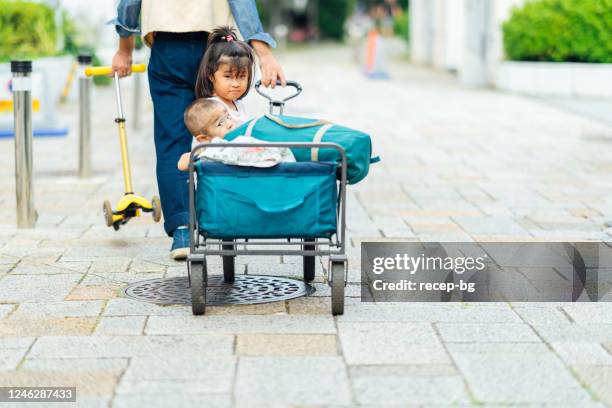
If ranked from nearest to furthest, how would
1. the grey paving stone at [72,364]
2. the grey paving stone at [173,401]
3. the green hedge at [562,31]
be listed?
the grey paving stone at [173,401], the grey paving stone at [72,364], the green hedge at [562,31]

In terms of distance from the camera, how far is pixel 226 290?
512 centimetres

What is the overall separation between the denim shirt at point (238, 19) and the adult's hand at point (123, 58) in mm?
65

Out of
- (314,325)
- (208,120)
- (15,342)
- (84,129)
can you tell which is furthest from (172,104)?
(84,129)

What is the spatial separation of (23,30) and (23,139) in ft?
32.1

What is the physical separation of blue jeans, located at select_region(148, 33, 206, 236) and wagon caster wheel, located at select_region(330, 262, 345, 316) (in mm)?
1449

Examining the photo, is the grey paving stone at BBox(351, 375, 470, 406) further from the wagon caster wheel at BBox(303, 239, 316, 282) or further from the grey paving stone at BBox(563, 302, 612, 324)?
the wagon caster wheel at BBox(303, 239, 316, 282)

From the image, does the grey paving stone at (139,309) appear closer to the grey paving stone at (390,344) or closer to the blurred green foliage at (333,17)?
the grey paving stone at (390,344)

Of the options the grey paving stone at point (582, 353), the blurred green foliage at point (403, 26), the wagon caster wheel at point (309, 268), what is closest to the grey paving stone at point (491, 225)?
the wagon caster wheel at point (309, 268)

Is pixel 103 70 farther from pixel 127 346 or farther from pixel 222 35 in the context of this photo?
pixel 127 346

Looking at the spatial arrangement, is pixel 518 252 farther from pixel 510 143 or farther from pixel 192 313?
pixel 510 143

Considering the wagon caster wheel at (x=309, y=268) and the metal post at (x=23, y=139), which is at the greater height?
the metal post at (x=23, y=139)

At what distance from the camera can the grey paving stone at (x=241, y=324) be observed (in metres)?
4.43

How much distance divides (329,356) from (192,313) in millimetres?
826

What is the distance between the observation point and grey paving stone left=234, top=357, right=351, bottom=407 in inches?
140
